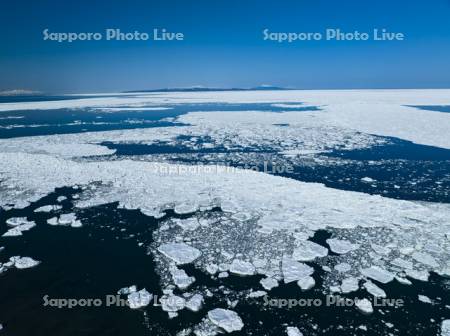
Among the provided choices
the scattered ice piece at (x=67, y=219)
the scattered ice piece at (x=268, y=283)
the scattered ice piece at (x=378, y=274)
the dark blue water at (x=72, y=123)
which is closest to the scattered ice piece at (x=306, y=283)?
the scattered ice piece at (x=268, y=283)

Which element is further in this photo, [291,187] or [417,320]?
[291,187]

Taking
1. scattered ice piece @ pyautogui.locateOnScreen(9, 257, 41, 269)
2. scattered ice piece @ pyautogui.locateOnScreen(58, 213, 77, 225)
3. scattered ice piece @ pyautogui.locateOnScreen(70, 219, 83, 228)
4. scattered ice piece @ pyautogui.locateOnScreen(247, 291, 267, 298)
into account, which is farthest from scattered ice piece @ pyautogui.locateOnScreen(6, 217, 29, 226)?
scattered ice piece @ pyautogui.locateOnScreen(247, 291, 267, 298)

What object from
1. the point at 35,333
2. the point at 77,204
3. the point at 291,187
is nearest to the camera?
the point at 35,333

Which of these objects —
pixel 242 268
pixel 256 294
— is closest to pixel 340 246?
pixel 242 268

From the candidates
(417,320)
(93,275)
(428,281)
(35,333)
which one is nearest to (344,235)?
(428,281)

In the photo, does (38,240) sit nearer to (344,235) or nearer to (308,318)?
(308,318)

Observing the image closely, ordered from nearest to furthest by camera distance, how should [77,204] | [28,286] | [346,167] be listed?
[28,286]
[77,204]
[346,167]

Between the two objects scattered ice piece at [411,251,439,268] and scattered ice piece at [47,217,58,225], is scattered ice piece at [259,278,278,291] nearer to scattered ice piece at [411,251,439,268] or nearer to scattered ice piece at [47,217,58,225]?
scattered ice piece at [411,251,439,268]
